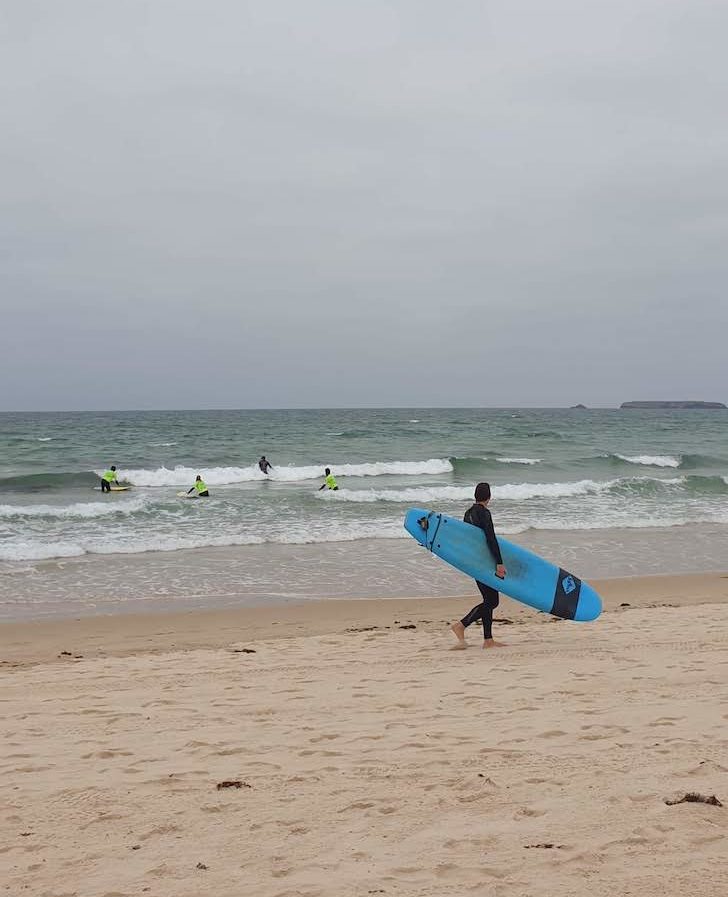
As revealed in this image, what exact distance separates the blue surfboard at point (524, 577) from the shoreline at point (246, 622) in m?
0.51

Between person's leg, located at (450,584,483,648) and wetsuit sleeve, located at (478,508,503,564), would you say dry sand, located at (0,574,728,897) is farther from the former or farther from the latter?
wetsuit sleeve, located at (478,508,503,564)

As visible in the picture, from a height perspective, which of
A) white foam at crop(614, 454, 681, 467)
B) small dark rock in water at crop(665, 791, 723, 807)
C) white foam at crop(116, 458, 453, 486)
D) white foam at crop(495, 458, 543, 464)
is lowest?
white foam at crop(116, 458, 453, 486)

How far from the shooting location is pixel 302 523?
16.5 m

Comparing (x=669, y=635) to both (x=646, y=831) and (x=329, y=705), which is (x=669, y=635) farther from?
(x=646, y=831)

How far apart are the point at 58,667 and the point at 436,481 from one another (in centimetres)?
2099

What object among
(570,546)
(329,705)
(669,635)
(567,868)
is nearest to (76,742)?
(329,705)

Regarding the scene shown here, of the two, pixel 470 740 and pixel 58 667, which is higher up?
pixel 470 740

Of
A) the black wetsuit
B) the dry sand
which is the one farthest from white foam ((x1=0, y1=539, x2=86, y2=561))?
the black wetsuit

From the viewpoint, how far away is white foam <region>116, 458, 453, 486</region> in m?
28.0

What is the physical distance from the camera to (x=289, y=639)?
8.10m

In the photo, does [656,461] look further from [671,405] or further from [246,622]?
[671,405]

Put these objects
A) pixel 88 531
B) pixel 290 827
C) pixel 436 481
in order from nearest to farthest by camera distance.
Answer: pixel 290 827 → pixel 88 531 → pixel 436 481

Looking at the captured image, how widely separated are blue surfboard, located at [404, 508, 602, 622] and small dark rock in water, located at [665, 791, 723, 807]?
4.31 metres

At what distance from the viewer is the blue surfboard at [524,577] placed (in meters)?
7.77
